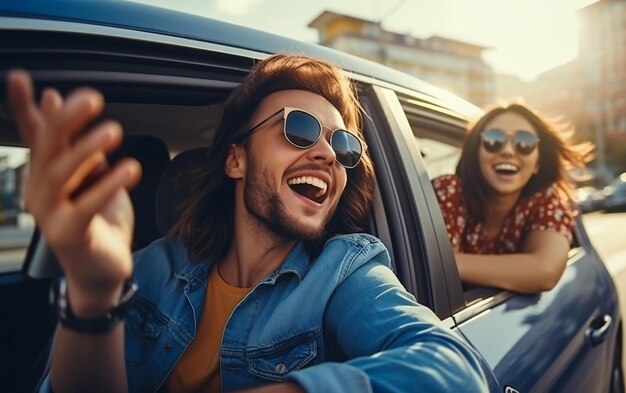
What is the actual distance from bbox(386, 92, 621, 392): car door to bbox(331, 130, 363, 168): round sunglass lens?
1.07ft

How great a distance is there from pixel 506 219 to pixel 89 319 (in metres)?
2.23

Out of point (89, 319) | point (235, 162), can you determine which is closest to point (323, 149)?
point (235, 162)

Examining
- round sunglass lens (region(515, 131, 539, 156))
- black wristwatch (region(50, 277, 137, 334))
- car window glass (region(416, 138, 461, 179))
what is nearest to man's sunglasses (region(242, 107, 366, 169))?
black wristwatch (region(50, 277, 137, 334))

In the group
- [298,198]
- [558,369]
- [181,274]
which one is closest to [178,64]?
[298,198]

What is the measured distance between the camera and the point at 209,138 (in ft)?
8.92

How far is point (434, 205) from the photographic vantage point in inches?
72.8

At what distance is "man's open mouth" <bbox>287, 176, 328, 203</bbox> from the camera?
5.04 ft

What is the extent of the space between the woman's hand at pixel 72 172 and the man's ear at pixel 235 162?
3.11 feet

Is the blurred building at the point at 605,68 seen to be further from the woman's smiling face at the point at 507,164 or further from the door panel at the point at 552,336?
the door panel at the point at 552,336

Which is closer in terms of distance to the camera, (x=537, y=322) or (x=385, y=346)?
(x=385, y=346)

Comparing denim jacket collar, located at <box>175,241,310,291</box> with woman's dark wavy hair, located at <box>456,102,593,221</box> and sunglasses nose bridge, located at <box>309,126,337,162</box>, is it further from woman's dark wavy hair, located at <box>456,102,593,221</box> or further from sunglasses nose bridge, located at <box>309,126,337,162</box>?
woman's dark wavy hair, located at <box>456,102,593,221</box>

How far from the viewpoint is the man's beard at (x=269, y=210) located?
149cm

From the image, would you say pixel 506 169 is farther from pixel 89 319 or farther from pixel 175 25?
pixel 89 319

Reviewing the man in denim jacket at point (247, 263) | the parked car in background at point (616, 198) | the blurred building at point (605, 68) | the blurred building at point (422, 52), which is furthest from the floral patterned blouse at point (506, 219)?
the blurred building at point (605, 68)
